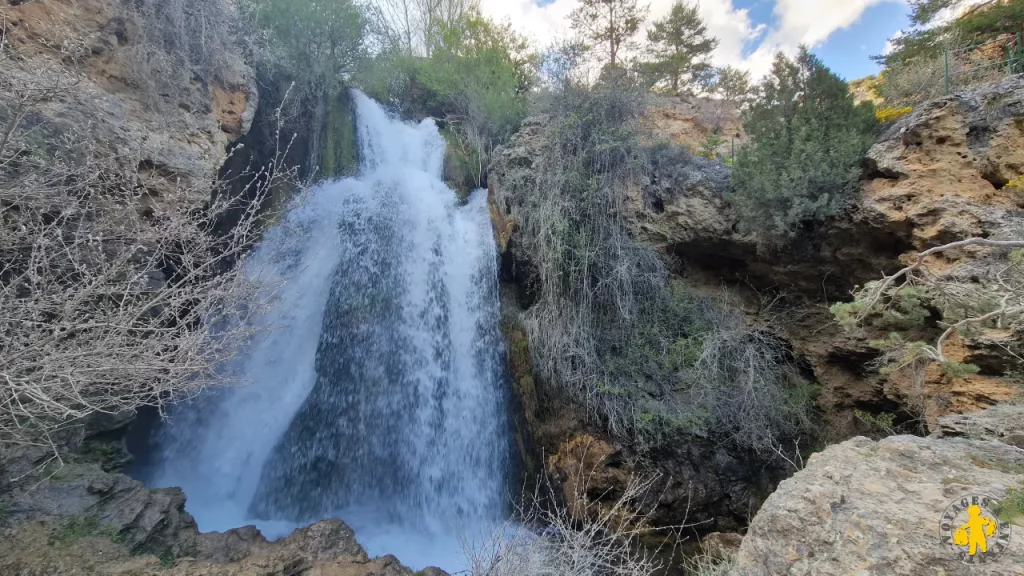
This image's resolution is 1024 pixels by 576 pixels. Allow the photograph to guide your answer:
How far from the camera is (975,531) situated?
1.53 metres

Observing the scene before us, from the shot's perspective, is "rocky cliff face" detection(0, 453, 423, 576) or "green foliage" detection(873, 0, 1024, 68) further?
"green foliage" detection(873, 0, 1024, 68)

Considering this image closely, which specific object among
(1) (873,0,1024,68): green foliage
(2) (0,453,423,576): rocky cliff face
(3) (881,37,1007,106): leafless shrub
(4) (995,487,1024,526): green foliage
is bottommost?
(2) (0,453,423,576): rocky cliff face

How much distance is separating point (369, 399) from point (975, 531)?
18.6 feet

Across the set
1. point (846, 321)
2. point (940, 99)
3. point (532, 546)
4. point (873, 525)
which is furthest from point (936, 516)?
point (940, 99)

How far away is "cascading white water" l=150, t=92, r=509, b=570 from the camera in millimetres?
5367

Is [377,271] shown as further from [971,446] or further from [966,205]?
[966,205]

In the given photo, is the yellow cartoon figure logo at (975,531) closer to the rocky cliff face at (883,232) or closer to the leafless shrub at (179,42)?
the rocky cliff face at (883,232)

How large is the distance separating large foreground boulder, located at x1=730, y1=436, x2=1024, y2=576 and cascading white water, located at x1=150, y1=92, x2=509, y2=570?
3.74 m

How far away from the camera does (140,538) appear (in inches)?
143

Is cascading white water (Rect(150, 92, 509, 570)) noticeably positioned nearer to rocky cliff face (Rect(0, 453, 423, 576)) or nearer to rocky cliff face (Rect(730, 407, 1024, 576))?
rocky cliff face (Rect(0, 453, 423, 576))

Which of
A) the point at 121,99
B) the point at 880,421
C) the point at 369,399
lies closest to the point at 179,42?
the point at 121,99

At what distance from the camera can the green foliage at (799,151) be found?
188 inches

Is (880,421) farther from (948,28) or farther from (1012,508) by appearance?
(948,28)

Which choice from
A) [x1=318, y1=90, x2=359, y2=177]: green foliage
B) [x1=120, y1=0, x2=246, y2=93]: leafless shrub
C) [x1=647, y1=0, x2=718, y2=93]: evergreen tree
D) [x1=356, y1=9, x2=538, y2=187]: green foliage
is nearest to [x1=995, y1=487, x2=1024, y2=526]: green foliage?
[x1=356, y1=9, x2=538, y2=187]: green foliage
